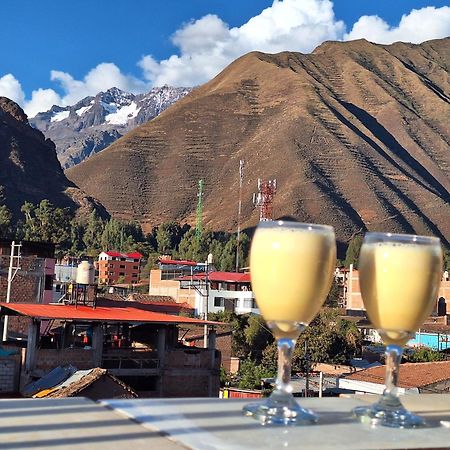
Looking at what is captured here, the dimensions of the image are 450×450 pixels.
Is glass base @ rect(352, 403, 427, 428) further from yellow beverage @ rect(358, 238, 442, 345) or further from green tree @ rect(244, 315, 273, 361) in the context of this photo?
green tree @ rect(244, 315, 273, 361)

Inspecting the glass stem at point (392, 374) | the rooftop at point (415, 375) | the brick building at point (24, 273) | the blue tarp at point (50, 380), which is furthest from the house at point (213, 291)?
the glass stem at point (392, 374)

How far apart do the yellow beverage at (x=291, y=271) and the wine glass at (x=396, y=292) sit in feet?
0.33

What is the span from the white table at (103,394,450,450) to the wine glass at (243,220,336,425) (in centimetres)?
8

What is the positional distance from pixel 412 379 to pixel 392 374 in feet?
61.2

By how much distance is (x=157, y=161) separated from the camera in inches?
5074

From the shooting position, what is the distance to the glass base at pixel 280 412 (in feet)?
4.62

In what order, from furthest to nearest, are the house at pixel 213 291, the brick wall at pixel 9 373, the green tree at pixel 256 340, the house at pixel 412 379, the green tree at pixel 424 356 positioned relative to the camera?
the house at pixel 213 291
the green tree at pixel 256 340
the green tree at pixel 424 356
the house at pixel 412 379
the brick wall at pixel 9 373

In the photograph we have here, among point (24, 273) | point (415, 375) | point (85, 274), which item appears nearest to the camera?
point (85, 274)

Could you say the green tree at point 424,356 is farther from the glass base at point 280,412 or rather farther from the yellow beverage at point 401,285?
the glass base at point 280,412

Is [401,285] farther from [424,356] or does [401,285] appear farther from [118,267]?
[118,267]

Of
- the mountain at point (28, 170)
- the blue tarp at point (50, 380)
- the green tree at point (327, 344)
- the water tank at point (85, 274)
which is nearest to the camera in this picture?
the blue tarp at point (50, 380)

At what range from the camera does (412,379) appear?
19.3 m

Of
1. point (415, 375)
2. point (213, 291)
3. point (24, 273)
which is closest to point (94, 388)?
point (415, 375)

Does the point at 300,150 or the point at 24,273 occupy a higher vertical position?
the point at 300,150
